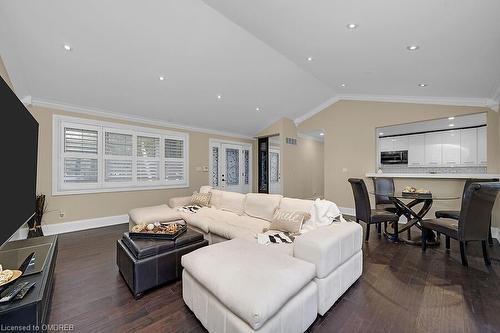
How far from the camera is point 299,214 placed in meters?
2.57

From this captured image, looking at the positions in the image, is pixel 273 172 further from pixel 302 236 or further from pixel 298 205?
pixel 302 236

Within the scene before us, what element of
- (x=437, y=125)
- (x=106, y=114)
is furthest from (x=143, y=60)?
(x=437, y=125)

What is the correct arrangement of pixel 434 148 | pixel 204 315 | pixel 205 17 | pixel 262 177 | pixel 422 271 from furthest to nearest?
pixel 262 177 < pixel 434 148 < pixel 205 17 < pixel 422 271 < pixel 204 315

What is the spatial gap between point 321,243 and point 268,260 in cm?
47

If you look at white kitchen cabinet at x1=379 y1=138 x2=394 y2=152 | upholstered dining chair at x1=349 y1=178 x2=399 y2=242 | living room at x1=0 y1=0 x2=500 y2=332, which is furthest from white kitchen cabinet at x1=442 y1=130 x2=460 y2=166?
upholstered dining chair at x1=349 y1=178 x2=399 y2=242

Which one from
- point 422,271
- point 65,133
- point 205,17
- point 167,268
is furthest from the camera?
point 65,133

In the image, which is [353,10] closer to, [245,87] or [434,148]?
[245,87]

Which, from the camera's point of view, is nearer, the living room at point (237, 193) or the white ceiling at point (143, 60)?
the living room at point (237, 193)

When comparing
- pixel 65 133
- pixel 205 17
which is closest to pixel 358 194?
pixel 205 17

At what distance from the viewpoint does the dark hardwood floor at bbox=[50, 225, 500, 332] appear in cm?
167

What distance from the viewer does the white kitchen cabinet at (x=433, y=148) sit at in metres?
6.05

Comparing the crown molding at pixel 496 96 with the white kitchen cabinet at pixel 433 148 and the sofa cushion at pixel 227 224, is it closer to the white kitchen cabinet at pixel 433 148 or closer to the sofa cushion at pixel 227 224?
the white kitchen cabinet at pixel 433 148

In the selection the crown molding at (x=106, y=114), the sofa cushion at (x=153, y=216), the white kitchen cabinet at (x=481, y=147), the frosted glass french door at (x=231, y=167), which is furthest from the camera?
the frosted glass french door at (x=231, y=167)

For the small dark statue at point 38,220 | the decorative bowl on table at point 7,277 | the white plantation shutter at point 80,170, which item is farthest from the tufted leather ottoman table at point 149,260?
the white plantation shutter at point 80,170
